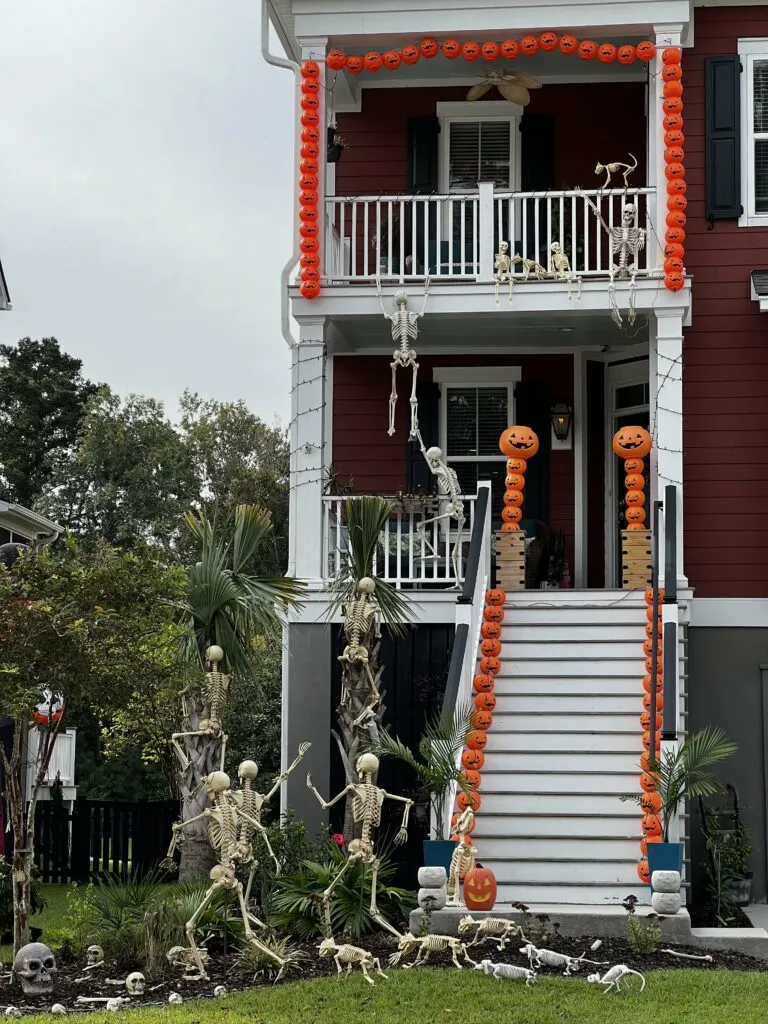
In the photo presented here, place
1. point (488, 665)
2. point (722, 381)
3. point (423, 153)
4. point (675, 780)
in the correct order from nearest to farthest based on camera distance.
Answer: point (675, 780) → point (488, 665) → point (722, 381) → point (423, 153)

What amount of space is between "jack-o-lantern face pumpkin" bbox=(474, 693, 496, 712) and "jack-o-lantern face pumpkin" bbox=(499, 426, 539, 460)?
2.62 metres

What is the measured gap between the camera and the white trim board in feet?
46.5

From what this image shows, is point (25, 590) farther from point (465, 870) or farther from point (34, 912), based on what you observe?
point (34, 912)

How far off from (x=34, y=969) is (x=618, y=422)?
9.33 m

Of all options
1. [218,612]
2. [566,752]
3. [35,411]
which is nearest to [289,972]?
[218,612]

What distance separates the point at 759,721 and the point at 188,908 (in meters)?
6.23

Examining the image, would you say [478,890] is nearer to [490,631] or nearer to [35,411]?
[490,631]

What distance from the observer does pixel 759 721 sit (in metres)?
14.0

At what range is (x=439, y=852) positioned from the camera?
33.2 feet

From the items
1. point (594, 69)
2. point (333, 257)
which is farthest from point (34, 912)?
point (594, 69)

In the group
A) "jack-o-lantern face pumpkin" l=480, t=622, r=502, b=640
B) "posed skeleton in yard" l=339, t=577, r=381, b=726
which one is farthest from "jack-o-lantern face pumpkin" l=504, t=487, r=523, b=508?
"posed skeleton in yard" l=339, t=577, r=381, b=726

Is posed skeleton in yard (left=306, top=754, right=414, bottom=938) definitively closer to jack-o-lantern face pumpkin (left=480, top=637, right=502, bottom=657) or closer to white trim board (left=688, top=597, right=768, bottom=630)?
jack-o-lantern face pumpkin (left=480, top=637, right=502, bottom=657)

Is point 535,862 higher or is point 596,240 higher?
point 596,240

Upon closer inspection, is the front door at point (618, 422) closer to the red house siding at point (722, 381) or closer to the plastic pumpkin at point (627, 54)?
the red house siding at point (722, 381)
